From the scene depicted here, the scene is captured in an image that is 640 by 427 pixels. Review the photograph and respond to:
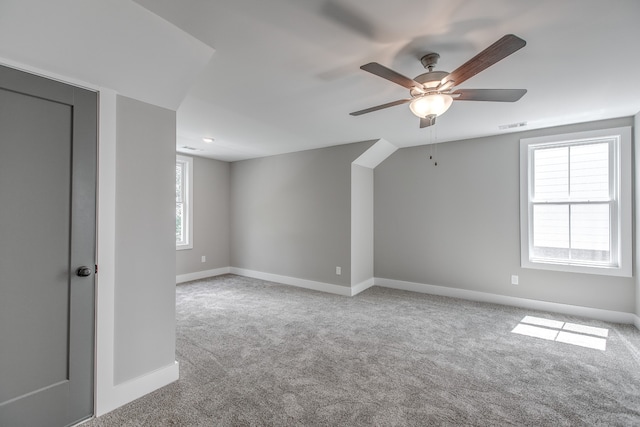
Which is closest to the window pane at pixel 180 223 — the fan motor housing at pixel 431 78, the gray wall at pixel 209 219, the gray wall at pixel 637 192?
the gray wall at pixel 209 219

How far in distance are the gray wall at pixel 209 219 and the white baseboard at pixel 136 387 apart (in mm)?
3425

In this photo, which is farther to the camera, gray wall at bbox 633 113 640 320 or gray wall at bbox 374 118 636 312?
gray wall at bbox 374 118 636 312

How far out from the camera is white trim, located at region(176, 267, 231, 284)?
5.36m

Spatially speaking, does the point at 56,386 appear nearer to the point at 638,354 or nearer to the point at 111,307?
the point at 111,307

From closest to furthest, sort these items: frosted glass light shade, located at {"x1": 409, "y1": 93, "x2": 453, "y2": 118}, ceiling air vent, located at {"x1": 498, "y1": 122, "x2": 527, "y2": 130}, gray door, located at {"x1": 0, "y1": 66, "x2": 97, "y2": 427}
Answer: gray door, located at {"x1": 0, "y1": 66, "x2": 97, "y2": 427} < frosted glass light shade, located at {"x1": 409, "y1": 93, "x2": 453, "y2": 118} < ceiling air vent, located at {"x1": 498, "y1": 122, "x2": 527, "y2": 130}

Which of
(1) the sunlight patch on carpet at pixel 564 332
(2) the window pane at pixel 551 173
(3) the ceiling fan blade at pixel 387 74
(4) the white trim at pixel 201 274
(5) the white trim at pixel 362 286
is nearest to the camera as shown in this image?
(3) the ceiling fan blade at pixel 387 74

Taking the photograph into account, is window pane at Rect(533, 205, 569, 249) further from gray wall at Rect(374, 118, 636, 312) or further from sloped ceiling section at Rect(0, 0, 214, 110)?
sloped ceiling section at Rect(0, 0, 214, 110)

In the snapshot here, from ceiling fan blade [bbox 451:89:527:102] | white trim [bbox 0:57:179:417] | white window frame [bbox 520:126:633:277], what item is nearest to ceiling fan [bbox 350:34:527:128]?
ceiling fan blade [bbox 451:89:527:102]

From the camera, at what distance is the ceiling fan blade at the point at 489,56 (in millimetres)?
1434

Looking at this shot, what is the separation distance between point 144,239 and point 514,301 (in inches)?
178

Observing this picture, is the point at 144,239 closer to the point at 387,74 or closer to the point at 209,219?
the point at 387,74

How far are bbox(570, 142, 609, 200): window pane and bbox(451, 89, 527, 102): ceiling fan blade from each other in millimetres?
2511

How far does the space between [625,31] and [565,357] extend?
2571 millimetres

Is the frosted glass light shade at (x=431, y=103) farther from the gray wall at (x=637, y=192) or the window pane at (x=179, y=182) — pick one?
the window pane at (x=179, y=182)
